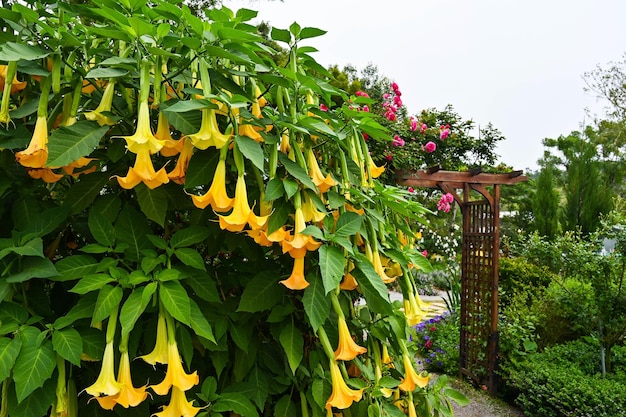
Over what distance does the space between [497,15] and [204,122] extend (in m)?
12.3

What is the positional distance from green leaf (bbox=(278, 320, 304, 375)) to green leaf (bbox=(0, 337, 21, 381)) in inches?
15.7

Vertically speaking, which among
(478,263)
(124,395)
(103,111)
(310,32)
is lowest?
(478,263)

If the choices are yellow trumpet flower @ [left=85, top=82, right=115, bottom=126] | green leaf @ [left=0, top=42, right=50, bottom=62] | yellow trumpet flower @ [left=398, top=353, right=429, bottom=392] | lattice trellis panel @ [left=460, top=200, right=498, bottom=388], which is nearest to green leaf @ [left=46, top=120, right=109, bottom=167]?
yellow trumpet flower @ [left=85, top=82, right=115, bottom=126]

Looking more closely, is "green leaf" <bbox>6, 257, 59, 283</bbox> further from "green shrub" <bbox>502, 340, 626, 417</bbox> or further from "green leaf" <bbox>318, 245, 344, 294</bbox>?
"green shrub" <bbox>502, 340, 626, 417</bbox>

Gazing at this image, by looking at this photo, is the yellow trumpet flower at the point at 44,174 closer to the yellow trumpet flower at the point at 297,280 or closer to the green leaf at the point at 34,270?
the green leaf at the point at 34,270

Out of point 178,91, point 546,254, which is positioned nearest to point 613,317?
point 546,254

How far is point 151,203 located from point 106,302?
178mm

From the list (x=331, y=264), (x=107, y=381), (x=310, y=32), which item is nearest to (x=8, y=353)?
(x=107, y=381)

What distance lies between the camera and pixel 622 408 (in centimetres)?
315

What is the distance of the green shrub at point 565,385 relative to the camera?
10.7 feet

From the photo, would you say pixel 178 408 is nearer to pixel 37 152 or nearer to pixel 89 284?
pixel 89 284

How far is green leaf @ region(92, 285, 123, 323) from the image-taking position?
0.67 m

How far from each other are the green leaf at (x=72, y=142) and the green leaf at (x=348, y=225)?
0.41 metres

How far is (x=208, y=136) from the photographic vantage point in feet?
2.28
